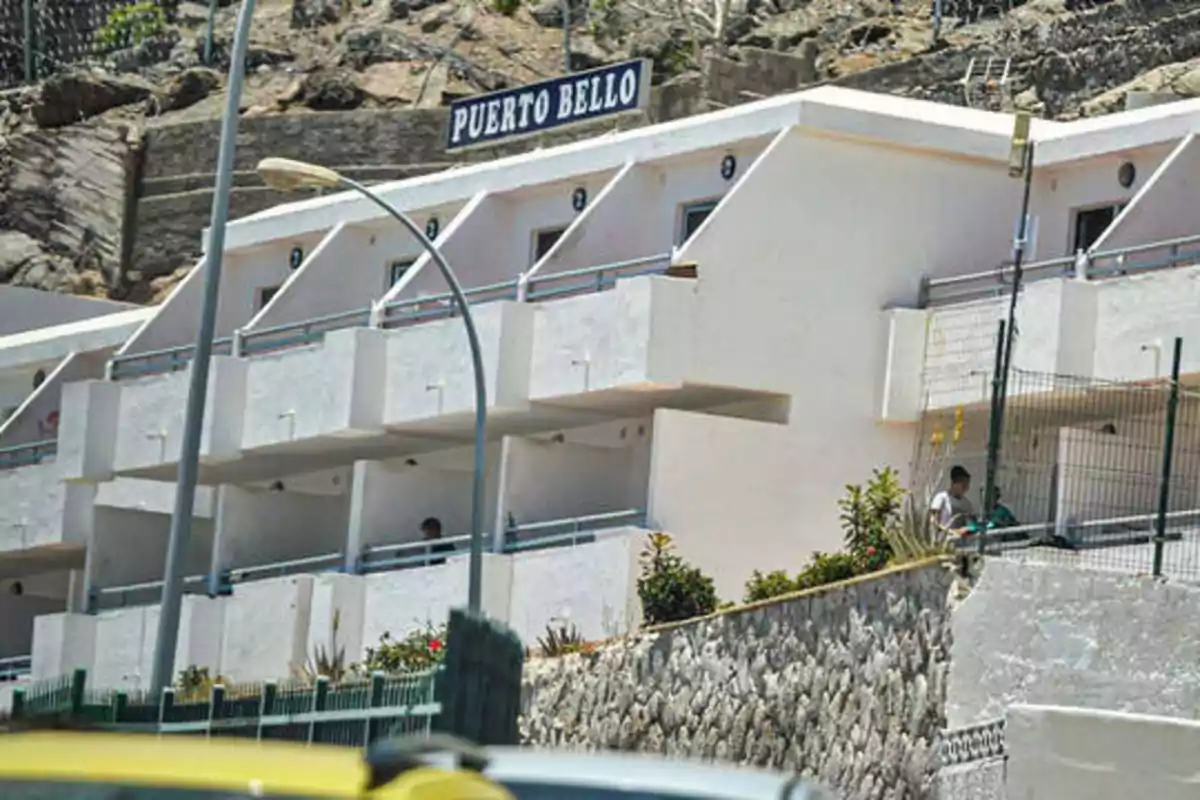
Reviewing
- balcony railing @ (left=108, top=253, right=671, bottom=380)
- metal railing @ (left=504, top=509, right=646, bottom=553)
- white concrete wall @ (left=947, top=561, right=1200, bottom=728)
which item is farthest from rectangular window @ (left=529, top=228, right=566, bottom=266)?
white concrete wall @ (left=947, top=561, right=1200, bottom=728)

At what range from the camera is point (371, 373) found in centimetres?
4650

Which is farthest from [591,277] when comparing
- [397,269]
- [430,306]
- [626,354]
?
[397,269]

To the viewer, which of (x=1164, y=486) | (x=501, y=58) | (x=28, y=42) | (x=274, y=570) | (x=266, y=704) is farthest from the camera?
(x=28, y=42)

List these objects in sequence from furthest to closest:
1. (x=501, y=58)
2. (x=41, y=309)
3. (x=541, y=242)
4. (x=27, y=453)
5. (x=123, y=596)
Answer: (x=501, y=58)
(x=41, y=309)
(x=27, y=453)
(x=123, y=596)
(x=541, y=242)

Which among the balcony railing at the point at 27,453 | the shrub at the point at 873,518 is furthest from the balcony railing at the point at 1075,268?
the balcony railing at the point at 27,453

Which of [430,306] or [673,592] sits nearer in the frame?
[673,592]

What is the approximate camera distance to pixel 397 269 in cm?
5025

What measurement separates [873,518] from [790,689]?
11.2 ft

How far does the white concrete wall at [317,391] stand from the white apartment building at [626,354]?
0.14 ft

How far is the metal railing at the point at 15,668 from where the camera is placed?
53.6m

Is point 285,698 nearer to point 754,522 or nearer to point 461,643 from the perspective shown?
point 461,643

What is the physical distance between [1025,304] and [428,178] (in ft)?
37.5

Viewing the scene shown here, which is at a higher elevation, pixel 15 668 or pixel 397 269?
pixel 397 269

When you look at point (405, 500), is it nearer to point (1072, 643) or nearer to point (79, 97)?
point (1072, 643)
